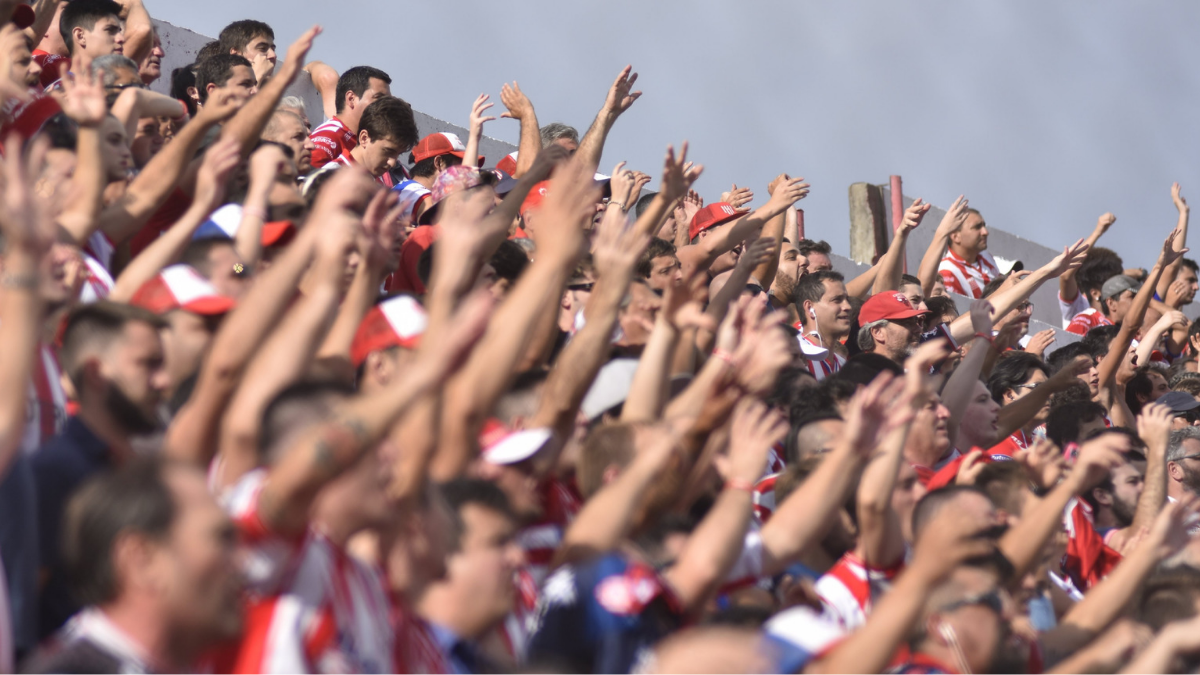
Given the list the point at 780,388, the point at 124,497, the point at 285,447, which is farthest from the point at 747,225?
the point at 124,497

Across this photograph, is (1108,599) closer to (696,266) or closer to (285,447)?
(696,266)

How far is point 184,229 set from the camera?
4.30m

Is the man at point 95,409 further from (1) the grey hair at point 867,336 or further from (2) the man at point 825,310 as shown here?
(1) the grey hair at point 867,336

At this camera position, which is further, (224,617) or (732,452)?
(732,452)

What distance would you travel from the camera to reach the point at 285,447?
2.70m

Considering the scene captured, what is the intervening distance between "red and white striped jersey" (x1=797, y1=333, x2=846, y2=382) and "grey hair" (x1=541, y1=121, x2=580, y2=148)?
6.17 feet

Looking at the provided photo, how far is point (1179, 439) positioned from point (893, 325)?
1674mm

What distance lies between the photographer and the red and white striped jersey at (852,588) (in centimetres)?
414

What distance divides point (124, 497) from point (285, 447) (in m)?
0.41

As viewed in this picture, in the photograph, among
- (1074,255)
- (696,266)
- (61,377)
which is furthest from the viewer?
(1074,255)

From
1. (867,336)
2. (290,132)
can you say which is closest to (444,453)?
(290,132)

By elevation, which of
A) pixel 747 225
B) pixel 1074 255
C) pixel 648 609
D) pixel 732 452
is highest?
pixel 1074 255

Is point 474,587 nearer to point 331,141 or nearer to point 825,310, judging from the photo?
point 331,141

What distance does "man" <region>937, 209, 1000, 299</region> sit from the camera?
10984mm
